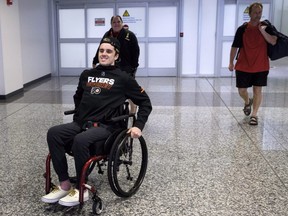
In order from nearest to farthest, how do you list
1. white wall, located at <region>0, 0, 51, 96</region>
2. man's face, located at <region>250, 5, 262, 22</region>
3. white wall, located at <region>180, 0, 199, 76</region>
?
man's face, located at <region>250, 5, 262, 22</region> < white wall, located at <region>0, 0, 51, 96</region> < white wall, located at <region>180, 0, 199, 76</region>

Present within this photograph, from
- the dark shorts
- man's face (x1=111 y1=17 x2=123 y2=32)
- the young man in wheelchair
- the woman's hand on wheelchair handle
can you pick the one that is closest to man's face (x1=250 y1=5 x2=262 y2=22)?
the dark shorts

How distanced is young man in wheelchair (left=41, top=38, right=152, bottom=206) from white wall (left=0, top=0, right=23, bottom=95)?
3707mm

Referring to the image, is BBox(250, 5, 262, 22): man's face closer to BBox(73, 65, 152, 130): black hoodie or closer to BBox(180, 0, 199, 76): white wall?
BBox(73, 65, 152, 130): black hoodie

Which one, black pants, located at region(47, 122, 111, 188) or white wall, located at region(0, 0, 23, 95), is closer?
black pants, located at region(47, 122, 111, 188)

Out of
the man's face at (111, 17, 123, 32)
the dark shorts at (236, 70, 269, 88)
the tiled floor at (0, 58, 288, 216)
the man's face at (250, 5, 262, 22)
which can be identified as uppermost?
the man's face at (250, 5, 262, 22)

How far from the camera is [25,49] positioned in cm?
702

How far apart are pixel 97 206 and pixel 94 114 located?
58 centimetres

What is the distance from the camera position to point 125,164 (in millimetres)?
2355

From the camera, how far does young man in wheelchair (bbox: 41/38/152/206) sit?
213 centimetres

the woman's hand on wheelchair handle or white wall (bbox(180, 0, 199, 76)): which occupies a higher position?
white wall (bbox(180, 0, 199, 76))

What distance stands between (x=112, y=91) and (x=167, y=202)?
811 millimetres

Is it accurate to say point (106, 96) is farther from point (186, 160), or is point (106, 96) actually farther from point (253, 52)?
point (253, 52)

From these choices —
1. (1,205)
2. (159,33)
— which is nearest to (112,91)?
(1,205)

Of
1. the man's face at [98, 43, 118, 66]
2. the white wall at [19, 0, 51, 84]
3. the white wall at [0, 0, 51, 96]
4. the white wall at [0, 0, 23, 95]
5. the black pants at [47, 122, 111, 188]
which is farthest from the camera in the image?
the white wall at [19, 0, 51, 84]
